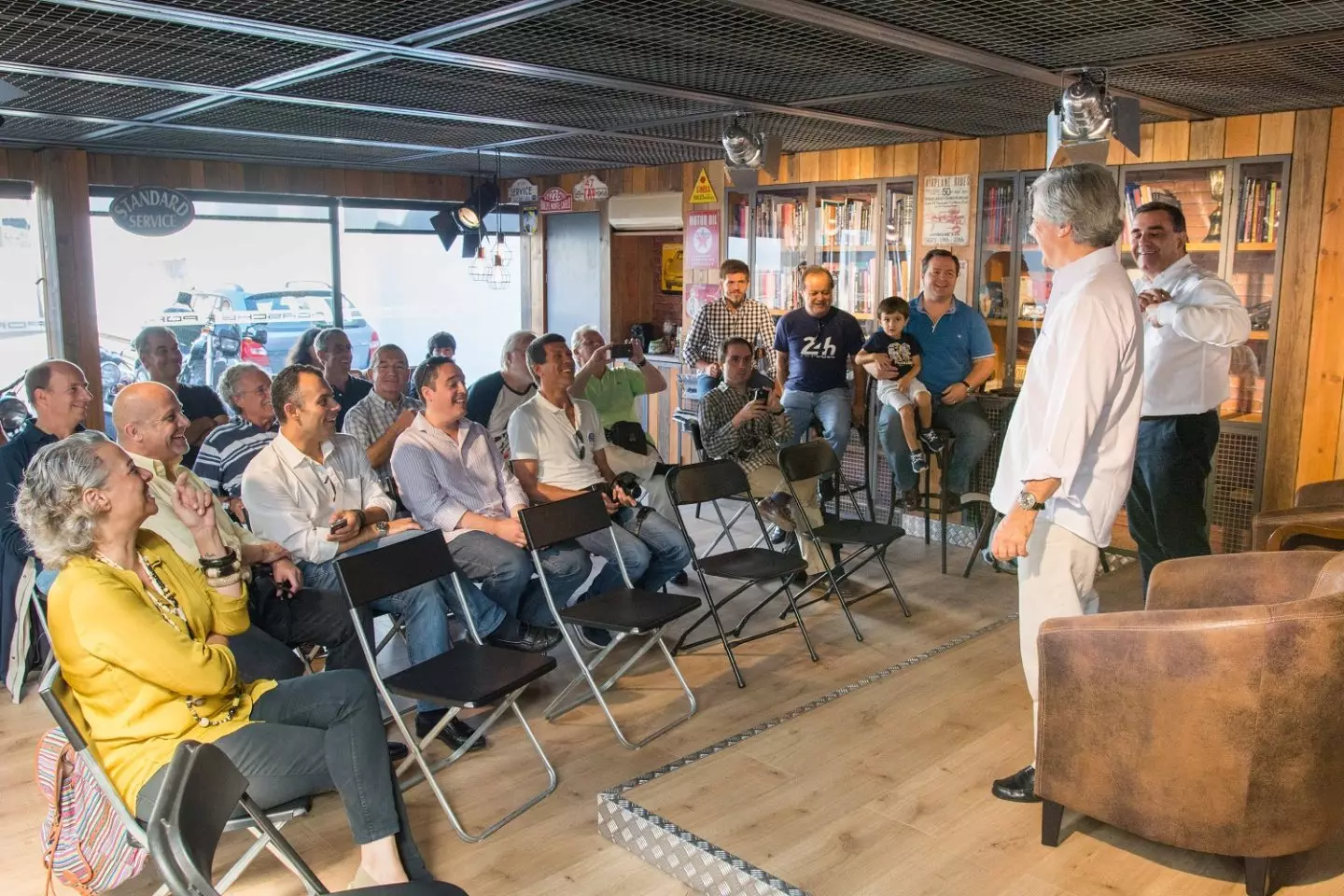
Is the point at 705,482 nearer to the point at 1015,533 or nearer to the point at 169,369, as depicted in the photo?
the point at 1015,533

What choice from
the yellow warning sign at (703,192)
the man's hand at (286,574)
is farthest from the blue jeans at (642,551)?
the yellow warning sign at (703,192)

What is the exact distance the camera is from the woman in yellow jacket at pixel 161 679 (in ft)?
8.00

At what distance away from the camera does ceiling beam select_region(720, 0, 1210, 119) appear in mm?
3363

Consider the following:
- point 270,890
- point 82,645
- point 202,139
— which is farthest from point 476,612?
point 202,139

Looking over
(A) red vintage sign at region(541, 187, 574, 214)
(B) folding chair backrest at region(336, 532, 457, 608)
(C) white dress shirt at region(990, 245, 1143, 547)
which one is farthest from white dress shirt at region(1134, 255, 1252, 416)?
(A) red vintage sign at region(541, 187, 574, 214)

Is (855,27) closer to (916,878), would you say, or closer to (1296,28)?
(1296,28)

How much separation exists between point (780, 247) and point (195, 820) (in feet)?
21.8

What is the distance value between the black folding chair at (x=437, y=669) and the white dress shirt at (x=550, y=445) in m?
1.11

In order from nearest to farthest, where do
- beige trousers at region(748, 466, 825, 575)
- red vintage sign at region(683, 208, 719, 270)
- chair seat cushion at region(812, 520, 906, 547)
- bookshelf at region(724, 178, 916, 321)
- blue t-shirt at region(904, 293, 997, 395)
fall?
chair seat cushion at region(812, 520, 906, 547) < beige trousers at region(748, 466, 825, 575) < blue t-shirt at region(904, 293, 997, 395) < bookshelf at region(724, 178, 916, 321) < red vintage sign at region(683, 208, 719, 270)

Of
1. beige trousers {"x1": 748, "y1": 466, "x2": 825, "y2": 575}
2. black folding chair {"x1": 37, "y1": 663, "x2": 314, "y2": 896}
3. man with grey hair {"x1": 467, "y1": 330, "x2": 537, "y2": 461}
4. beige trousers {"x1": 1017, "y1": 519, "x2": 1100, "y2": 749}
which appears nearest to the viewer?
black folding chair {"x1": 37, "y1": 663, "x2": 314, "y2": 896}

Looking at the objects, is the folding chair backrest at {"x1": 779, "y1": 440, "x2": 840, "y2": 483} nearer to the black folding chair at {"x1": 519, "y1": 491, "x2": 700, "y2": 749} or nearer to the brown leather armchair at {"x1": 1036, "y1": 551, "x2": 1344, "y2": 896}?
the black folding chair at {"x1": 519, "y1": 491, "x2": 700, "y2": 749}

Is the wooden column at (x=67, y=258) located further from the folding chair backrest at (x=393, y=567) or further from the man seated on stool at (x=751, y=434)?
the folding chair backrest at (x=393, y=567)

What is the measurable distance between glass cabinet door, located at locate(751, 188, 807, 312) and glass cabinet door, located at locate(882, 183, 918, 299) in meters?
0.69

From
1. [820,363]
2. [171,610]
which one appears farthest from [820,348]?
[171,610]
